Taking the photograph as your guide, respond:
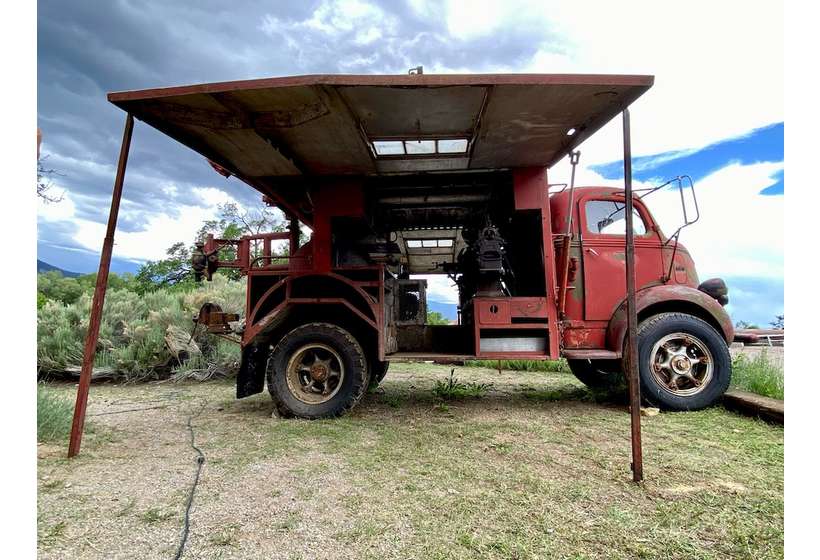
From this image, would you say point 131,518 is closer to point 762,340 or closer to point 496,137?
point 496,137

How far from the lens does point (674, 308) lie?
195 inches

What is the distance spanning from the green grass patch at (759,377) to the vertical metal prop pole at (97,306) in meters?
6.58

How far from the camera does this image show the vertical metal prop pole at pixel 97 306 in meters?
3.24

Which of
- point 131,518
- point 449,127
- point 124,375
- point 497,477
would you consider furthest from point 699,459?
point 124,375

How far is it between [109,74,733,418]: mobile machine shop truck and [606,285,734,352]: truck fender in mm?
20

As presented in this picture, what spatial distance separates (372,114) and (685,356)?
4.07 m

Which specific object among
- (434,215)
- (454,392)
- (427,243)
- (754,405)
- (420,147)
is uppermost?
(420,147)

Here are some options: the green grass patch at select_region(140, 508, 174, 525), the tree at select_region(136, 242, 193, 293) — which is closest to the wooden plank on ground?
the green grass patch at select_region(140, 508, 174, 525)

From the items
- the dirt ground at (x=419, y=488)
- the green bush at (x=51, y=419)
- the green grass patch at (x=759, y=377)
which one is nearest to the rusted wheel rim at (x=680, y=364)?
the dirt ground at (x=419, y=488)

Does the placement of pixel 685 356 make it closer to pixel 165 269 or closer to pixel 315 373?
pixel 315 373

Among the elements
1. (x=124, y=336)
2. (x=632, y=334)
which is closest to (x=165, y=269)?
(x=124, y=336)

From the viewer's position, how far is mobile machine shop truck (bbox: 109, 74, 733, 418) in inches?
147

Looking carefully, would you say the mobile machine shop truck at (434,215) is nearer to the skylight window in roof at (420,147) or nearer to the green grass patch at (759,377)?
the skylight window in roof at (420,147)

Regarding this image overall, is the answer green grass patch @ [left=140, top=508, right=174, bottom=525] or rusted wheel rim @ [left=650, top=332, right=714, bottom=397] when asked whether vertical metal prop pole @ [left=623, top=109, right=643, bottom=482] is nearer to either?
rusted wheel rim @ [left=650, top=332, right=714, bottom=397]
